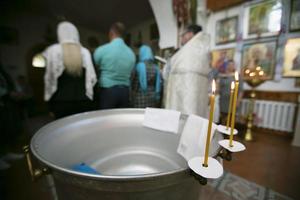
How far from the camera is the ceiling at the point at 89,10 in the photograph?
2.52 feet

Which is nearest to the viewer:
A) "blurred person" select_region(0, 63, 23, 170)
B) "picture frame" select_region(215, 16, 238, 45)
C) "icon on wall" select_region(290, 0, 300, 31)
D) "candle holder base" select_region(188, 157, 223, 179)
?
"candle holder base" select_region(188, 157, 223, 179)

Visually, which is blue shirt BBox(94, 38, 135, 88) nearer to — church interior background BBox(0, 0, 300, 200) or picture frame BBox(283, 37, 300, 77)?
church interior background BBox(0, 0, 300, 200)

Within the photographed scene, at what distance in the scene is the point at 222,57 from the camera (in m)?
2.28

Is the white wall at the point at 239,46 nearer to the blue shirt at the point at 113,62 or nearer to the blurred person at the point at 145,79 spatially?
the blurred person at the point at 145,79

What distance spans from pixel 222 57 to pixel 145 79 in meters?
1.55

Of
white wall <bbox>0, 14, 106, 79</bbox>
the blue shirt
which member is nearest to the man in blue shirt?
the blue shirt

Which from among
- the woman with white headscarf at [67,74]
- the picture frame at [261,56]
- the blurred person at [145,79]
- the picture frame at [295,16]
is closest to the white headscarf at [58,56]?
the woman with white headscarf at [67,74]

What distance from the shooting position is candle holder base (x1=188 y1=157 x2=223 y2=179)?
27 cm

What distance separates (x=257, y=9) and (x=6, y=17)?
6.83 feet

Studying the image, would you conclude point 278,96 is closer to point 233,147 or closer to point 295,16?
point 295,16

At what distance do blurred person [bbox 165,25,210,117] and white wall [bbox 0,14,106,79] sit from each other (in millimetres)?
894

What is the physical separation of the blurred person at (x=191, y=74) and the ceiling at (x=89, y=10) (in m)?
0.48

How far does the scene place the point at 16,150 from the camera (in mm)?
834

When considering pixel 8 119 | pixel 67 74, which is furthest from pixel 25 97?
pixel 67 74
